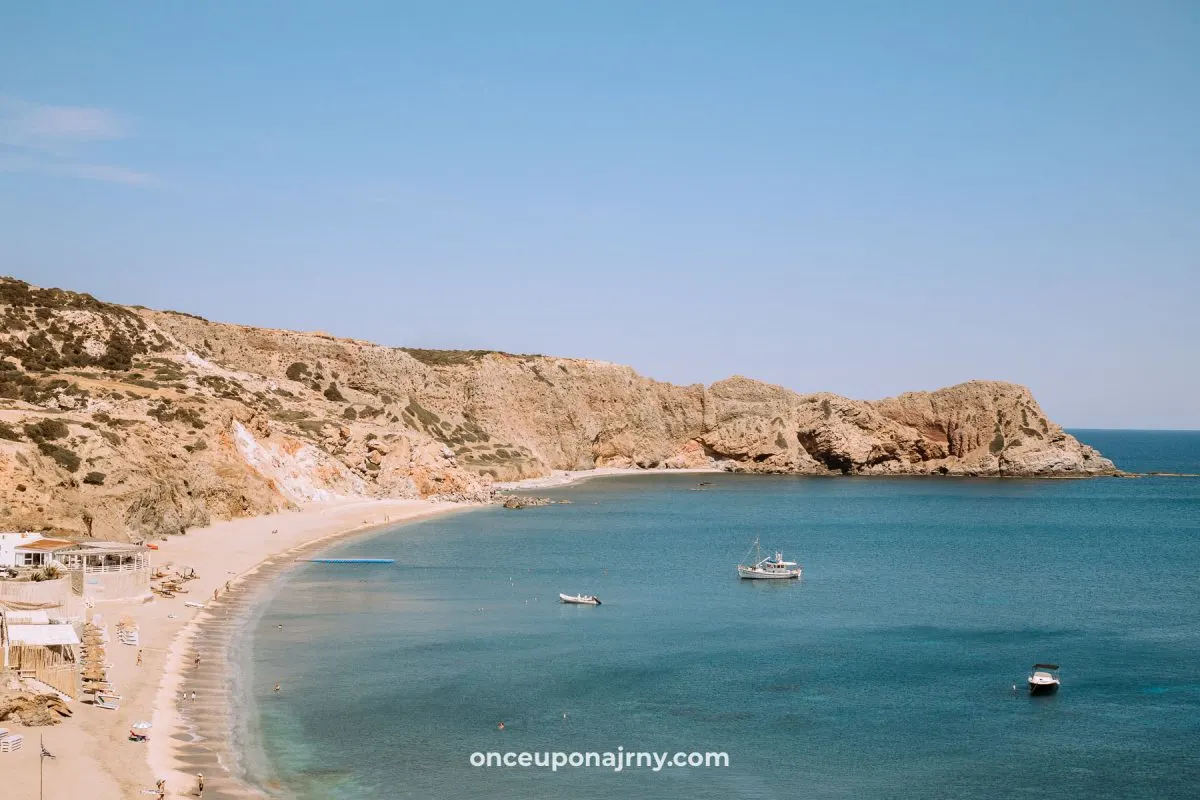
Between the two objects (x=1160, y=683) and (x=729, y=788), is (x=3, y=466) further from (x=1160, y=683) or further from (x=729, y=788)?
(x=1160, y=683)

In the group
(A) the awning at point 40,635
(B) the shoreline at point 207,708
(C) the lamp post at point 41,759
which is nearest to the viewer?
(C) the lamp post at point 41,759

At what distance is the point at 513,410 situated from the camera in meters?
A: 167

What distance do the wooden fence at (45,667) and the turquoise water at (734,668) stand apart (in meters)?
5.57

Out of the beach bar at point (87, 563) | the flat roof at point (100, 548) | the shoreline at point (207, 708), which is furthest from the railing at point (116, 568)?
the shoreline at point (207, 708)

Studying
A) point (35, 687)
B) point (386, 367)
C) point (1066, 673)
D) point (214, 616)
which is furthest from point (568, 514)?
point (35, 687)

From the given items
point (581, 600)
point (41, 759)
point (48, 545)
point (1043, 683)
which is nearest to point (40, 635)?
point (41, 759)

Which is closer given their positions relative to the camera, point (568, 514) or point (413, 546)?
point (413, 546)

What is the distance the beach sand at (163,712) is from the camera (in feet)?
87.5

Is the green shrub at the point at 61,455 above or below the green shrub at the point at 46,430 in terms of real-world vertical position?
below

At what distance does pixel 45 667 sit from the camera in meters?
32.4

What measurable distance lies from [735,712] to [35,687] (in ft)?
71.1

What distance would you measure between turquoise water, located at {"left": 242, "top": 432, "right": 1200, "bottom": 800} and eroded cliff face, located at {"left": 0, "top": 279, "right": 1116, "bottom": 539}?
12.5m

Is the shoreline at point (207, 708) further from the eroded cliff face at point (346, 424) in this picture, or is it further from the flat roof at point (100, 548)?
the eroded cliff face at point (346, 424)

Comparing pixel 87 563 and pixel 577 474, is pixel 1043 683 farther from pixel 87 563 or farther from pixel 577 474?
pixel 577 474
